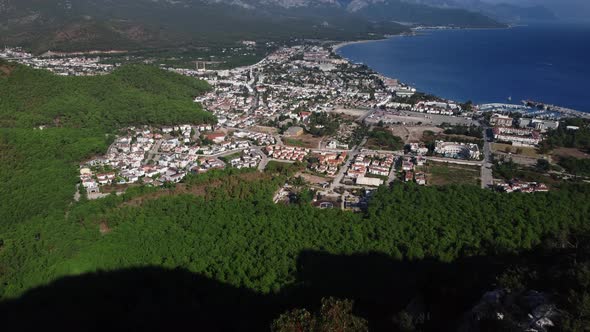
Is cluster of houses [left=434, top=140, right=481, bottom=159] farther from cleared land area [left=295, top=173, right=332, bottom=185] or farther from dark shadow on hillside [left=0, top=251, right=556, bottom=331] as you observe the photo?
dark shadow on hillside [left=0, top=251, right=556, bottom=331]

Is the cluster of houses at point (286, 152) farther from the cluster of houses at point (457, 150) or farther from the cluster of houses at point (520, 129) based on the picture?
the cluster of houses at point (520, 129)

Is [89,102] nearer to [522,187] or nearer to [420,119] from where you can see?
[420,119]

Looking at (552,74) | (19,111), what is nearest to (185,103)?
(19,111)

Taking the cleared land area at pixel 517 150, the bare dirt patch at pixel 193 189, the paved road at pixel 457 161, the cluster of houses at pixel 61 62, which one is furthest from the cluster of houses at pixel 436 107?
the cluster of houses at pixel 61 62

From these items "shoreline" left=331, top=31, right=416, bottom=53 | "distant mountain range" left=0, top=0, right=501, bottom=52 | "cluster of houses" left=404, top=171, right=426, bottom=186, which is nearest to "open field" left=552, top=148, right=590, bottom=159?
"cluster of houses" left=404, top=171, right=426, bottom=186

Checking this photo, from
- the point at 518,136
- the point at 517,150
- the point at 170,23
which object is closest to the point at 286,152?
the point at 517,150
